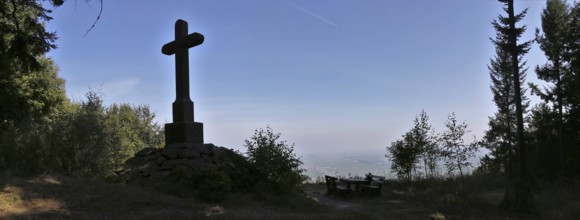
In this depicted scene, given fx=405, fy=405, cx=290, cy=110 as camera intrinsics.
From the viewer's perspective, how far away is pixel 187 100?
13539 mm

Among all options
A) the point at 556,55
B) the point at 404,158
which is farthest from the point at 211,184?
the point at 556,55

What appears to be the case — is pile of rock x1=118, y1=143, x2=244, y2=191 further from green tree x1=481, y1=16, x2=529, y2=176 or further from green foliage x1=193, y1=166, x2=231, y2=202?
green tree x1=481, y1=16, x2=529, y2=176

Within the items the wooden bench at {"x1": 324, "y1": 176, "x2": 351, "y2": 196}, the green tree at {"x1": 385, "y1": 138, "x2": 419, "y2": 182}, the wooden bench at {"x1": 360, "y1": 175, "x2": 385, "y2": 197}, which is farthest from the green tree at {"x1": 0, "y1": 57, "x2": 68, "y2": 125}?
the green tree at {"x1": 385, "y1": 138, "x2": 419, "y2": 182}

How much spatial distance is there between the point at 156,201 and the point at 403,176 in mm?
13861

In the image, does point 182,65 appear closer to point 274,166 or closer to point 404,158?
point 274,166

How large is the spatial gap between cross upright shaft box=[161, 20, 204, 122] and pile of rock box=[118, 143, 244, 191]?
1095mm

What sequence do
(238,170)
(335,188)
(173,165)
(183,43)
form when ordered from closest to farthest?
(173,165)
(238,170)
(183,43)
(335,188)

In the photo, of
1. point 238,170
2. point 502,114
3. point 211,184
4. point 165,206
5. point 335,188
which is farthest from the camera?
point 502,114

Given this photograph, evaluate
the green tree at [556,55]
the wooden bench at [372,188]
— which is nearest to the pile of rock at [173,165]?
the wooden bench at [372,188]

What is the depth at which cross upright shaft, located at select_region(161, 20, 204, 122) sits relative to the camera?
1329 cm

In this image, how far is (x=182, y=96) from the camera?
1362 cm

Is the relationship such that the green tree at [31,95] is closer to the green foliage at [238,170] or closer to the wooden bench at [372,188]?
the green foliage at [238,170]

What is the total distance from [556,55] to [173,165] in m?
22.4

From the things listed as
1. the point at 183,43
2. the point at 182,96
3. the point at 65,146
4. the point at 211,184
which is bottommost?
the point at 211,184
